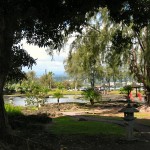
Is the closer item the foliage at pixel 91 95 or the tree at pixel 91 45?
the tree at pixel 91 45

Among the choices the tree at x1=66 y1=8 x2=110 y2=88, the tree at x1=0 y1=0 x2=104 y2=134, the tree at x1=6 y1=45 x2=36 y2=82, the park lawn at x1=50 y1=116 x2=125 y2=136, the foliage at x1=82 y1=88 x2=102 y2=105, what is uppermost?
the tree at x1=66 y1=8 x2=110 y2=88

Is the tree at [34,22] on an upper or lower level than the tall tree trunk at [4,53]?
upper

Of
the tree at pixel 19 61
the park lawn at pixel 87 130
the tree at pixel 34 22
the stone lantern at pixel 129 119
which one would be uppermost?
the tree at pixel 34 22

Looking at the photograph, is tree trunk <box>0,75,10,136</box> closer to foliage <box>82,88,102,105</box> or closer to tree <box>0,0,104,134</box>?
tree <box>0,0,104,134</box>

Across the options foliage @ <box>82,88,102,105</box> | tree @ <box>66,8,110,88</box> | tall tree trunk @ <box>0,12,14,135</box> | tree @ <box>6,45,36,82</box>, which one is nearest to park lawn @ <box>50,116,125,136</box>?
tree @ <box>6,45,36,82</box>

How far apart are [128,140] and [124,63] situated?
17693mm

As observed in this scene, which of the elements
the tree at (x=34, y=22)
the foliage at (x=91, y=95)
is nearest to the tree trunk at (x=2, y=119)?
the tree at (x=34, y=22)

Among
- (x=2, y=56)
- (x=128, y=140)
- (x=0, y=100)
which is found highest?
(x=2, y=56)

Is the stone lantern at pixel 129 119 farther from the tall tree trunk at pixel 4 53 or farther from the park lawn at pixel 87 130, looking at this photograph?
the tall tree trunk at pixel 4 53

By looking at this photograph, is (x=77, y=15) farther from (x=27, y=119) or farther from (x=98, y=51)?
(x=98, y=51)

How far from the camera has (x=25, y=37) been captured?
12.4 m

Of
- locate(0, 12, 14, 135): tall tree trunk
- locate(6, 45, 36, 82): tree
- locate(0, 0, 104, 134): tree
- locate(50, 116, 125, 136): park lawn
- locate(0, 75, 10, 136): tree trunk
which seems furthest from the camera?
locate(50, 116, 125, 136): park lawn

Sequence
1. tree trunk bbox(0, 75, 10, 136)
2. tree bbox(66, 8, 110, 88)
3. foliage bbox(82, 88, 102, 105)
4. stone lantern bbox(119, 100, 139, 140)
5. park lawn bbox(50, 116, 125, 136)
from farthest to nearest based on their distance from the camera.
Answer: foliage bbox(82, 88, 102, 105)
tree bbox(66, 8, 110, 88)
park lawn bbox(50, 116, 125, 136)
stone lantern bbox(119, 100, 139, 140)
tree trunk bbox(0, 75, 10, 136)

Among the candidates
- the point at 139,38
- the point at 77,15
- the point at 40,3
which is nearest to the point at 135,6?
the point at 77,15
